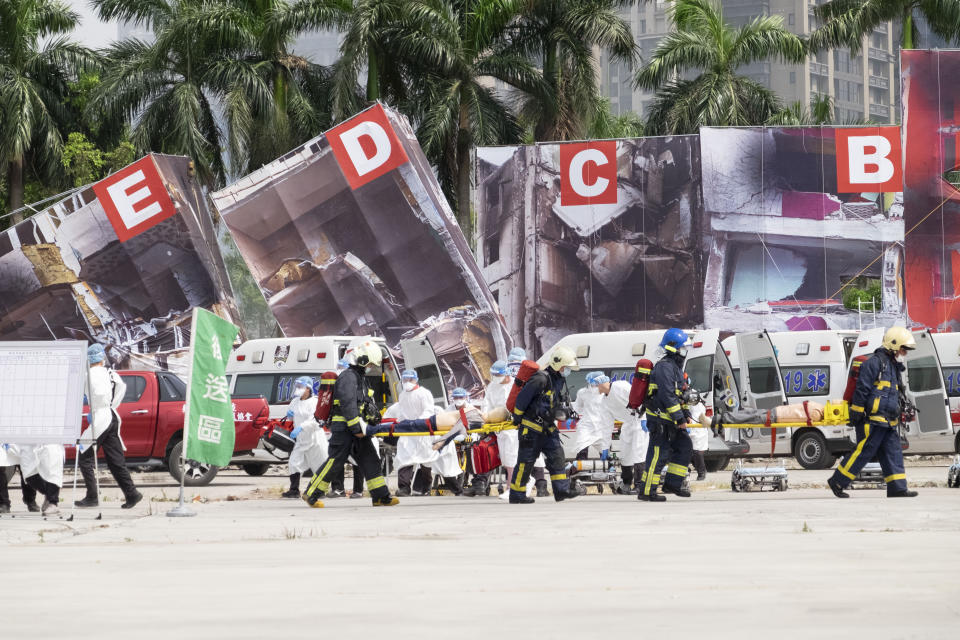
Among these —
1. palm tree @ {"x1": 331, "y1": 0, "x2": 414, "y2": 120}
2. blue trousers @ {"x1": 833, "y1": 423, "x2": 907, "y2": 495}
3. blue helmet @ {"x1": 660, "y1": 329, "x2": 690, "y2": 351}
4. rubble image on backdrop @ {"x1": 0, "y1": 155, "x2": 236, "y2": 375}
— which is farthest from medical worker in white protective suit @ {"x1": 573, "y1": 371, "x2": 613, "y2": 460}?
palm tree @ {"x1": 331, "y1": 0, "x2": 414, "y2": 120}

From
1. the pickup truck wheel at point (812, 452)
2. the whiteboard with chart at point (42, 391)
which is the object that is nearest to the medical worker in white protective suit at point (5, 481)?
the whiteboard with chart at point (42, 391)

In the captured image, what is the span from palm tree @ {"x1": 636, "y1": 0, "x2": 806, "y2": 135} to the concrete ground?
92.4 ft

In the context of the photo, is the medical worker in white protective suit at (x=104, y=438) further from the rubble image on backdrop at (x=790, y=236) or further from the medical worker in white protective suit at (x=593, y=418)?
the rubble image on backdrop at (x=790, y=236)

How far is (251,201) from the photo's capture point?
34000 millimetres

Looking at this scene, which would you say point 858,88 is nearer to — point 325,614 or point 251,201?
point 251,201

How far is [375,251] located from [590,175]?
21.0 feet

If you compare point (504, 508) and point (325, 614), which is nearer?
point (325, 614)

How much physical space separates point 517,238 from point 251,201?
7000mm

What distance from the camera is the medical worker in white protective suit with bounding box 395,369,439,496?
18297 millimetres

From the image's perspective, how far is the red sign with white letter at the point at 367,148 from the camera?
33312 mm

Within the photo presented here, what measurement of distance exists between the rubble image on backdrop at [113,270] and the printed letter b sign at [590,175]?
9.44 m

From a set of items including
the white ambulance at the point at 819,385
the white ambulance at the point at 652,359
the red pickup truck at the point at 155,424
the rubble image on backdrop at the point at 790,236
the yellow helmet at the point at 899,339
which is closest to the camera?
the yellow helmet at the point at 899,339

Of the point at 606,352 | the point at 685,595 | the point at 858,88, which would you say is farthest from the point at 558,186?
the point at 858,88

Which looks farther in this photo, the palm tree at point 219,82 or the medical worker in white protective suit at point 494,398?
the palm tree at point 219,82
